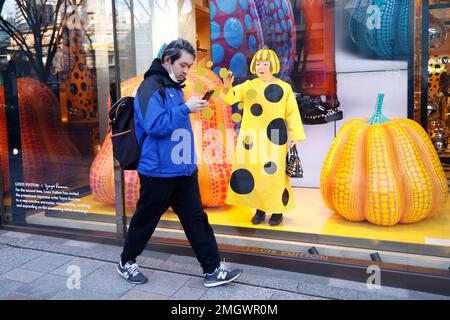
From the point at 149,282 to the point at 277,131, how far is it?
5.18ft

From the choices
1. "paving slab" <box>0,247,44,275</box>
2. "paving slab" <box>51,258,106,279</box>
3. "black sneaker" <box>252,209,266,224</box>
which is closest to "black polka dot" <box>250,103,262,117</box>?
"black sneaker" <box>252,209,266,224</box>

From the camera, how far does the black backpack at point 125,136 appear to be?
118 inches

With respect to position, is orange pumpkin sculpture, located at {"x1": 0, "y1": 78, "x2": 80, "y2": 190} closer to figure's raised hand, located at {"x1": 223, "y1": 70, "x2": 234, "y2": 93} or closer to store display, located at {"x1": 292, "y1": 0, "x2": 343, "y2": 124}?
figure's raised hand, located at {"x1": 223, "y1": 70, "x2": 234, "y2": 93}

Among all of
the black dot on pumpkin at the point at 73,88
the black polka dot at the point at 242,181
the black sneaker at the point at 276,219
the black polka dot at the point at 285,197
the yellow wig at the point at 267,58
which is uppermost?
the yellow wig at the point at 267,58

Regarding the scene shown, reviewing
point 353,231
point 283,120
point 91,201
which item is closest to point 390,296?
point 353,231

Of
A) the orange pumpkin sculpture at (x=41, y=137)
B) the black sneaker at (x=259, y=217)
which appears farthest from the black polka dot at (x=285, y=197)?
the orange pumpkin sculpture at (x=41, y=137)

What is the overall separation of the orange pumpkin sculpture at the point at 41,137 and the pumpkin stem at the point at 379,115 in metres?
2.90

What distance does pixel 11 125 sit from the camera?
15.8 feet

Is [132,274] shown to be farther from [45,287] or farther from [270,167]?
[270,167]

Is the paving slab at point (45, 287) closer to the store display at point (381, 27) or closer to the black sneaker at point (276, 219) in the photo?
the black sneaker at point (276, 219)

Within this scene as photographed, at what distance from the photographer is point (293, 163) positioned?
3.74m

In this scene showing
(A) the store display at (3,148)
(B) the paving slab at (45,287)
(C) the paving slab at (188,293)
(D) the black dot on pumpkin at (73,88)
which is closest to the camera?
(C) the paving slab at (188,293)

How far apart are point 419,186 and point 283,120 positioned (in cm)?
117
